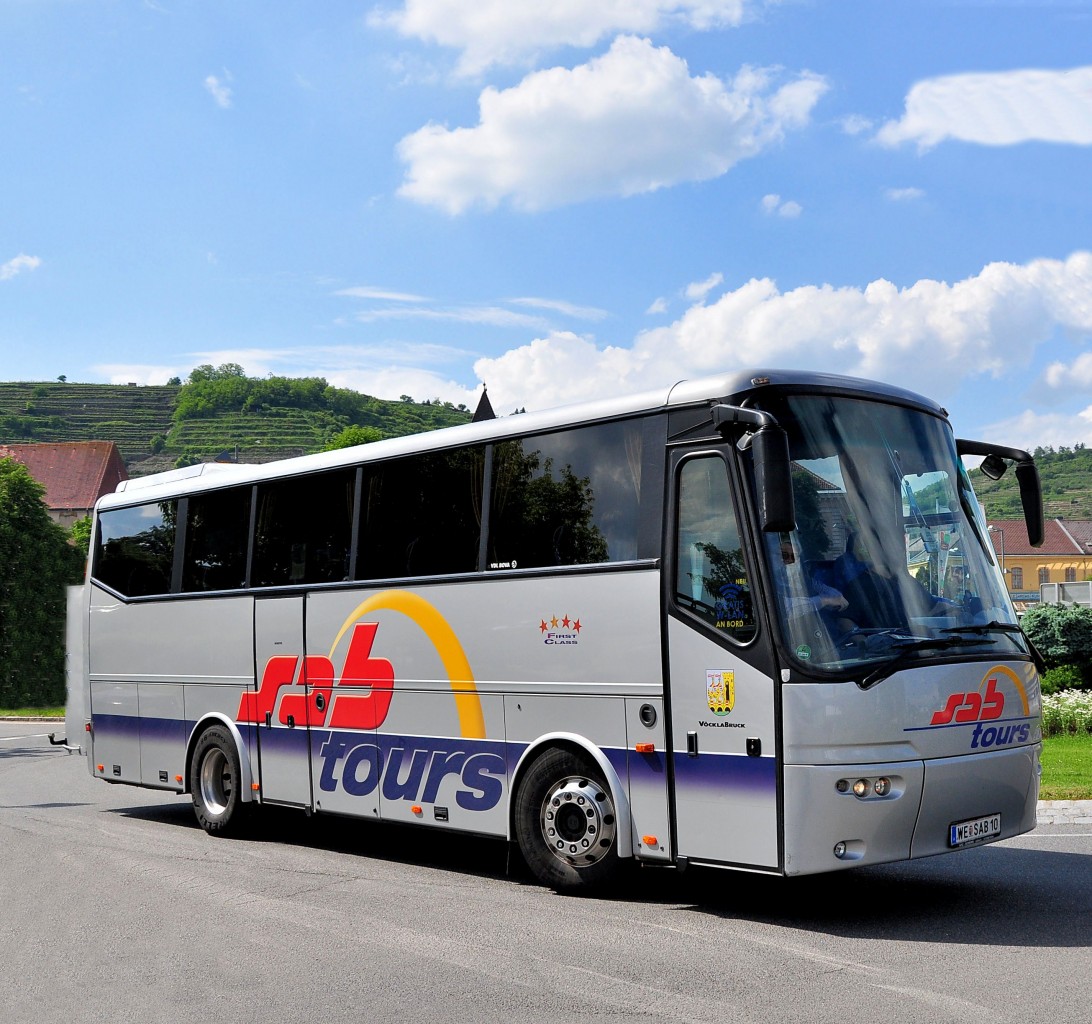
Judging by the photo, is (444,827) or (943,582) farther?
(444,827)

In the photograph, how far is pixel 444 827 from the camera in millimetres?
10469

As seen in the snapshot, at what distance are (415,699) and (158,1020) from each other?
15.3ft

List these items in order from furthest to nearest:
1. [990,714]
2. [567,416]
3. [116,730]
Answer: [116,730], [567,416], [990,714]

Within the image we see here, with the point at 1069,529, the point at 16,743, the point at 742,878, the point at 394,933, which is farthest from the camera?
the point at 1069,529

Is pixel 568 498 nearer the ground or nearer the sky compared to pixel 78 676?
nearer the sky

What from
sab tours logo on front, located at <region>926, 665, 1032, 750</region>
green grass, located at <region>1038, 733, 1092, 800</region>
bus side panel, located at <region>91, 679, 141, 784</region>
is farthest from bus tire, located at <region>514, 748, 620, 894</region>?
bus side panel, located at <region>91, 679, 141, 784</region>

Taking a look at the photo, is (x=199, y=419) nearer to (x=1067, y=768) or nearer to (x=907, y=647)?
(x=1067, y=768)

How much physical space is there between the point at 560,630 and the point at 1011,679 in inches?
115

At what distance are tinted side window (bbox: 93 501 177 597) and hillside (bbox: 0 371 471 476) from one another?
13701cm

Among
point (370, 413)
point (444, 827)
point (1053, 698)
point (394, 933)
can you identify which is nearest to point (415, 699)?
point (444, 827)

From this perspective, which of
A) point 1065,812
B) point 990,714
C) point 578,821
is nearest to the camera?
point 990,714

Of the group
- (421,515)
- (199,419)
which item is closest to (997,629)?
(421,515)

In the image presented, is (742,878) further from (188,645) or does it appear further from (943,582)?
(188,645)

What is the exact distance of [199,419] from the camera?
179750 millimetres
